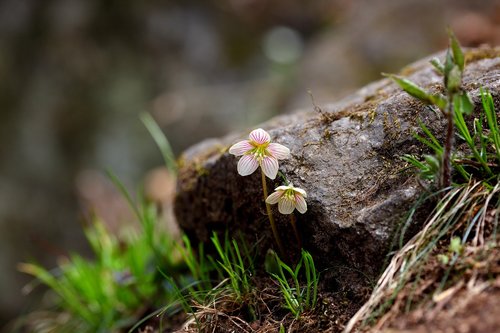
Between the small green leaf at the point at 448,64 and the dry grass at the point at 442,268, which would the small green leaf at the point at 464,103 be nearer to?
the small green leaf at the point at 448,64

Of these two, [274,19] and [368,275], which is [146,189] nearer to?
[274,19]

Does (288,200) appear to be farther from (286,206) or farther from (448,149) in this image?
(448,149)

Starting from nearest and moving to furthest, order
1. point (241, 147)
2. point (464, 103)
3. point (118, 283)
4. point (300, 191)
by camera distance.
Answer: point (464, 103) → point (300, 191) → point (241, 147) → point (118, 283)

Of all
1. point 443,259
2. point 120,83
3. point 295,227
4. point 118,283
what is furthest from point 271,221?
point 120,83

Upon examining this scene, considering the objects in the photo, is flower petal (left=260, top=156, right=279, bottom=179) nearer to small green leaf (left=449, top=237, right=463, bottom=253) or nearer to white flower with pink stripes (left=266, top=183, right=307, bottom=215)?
white flower with pink stripes (left=266, top=183, right=307, bottom=215)

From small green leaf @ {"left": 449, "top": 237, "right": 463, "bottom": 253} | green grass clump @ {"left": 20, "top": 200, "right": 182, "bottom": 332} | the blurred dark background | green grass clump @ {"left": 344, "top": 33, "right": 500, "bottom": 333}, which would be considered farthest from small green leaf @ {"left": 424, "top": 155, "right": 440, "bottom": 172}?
the blurred dark background

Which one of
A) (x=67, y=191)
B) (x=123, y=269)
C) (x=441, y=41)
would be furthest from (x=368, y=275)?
(x=67, y=191)
